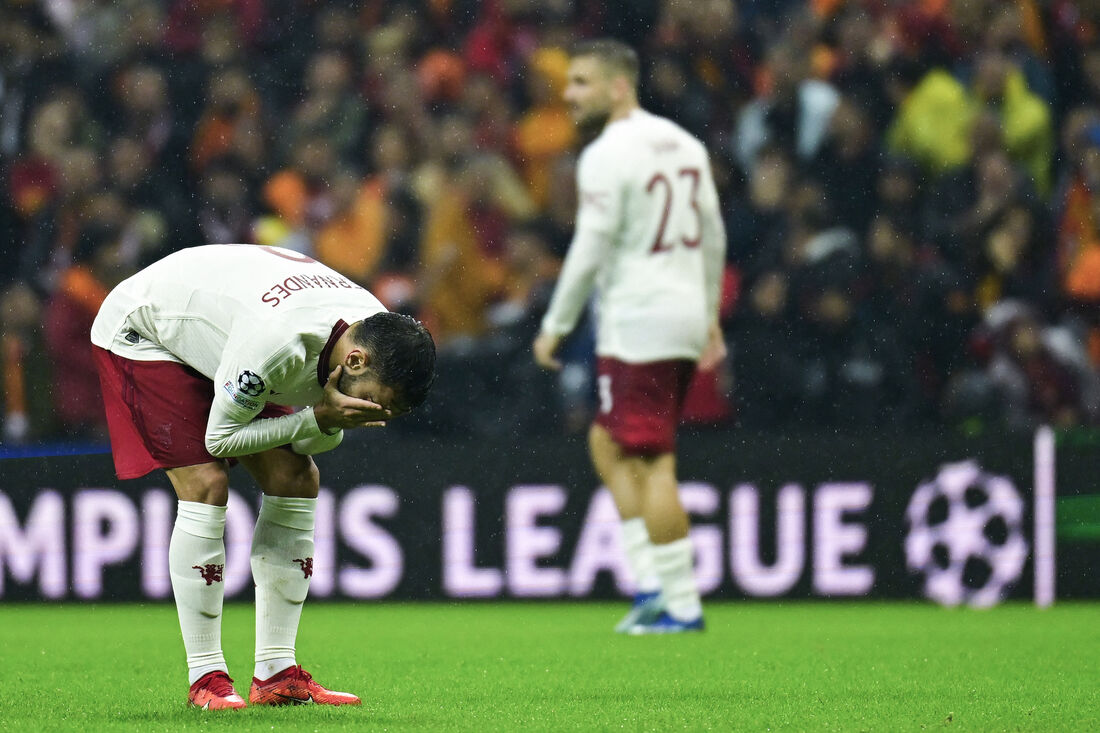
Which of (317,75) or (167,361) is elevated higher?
(317,75)

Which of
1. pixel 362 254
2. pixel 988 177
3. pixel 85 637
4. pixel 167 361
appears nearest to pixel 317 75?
pixel 362 254

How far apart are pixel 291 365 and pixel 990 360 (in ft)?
18.0

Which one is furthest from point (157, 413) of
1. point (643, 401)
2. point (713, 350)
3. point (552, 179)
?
point (552, 179)

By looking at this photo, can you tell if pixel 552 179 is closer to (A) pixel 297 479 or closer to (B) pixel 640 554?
(B) pixel 640 554

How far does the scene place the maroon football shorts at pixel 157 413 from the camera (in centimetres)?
463

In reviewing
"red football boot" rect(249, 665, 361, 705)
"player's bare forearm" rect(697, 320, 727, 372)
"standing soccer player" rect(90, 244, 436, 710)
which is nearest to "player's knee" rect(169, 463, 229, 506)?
"standing soccer player" rect(90, 244, 436, 710)

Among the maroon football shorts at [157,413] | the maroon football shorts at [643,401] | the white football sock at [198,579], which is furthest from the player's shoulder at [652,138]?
the white football sock at [198,579]

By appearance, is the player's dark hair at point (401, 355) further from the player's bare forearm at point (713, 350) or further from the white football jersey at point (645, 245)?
the player's bare forearm at point (713, 350)

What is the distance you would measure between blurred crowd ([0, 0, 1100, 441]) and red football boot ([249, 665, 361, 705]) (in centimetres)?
456

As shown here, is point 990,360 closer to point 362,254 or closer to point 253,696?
point 362,254

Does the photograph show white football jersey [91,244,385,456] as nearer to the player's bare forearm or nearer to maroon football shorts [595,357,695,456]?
maroon football shorts [595,357,695,456]

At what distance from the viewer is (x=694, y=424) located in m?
9.06

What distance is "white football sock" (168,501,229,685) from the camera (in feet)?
15.0

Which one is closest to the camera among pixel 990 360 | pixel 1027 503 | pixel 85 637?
pixel 85 637
